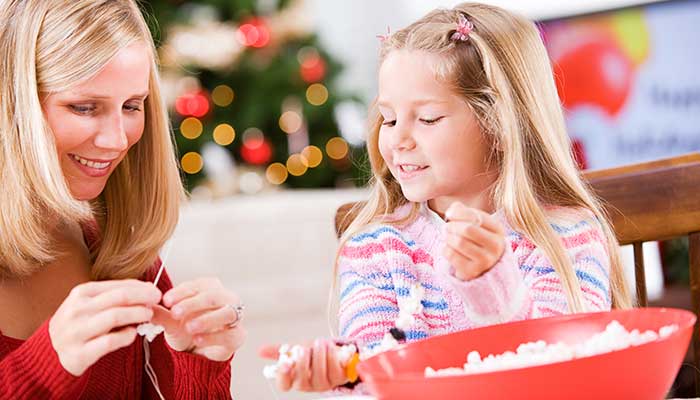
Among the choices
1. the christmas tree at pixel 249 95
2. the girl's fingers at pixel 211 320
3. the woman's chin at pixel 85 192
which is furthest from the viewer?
the christmas tree at pixel 249 95

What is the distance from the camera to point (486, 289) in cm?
109

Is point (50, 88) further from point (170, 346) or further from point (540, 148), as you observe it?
point (540, 148)

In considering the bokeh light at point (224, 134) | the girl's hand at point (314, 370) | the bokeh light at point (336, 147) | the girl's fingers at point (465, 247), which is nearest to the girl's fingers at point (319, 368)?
the girl's hand at point (314, 370)

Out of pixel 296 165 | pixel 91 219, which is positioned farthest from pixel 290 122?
pixel 91 219

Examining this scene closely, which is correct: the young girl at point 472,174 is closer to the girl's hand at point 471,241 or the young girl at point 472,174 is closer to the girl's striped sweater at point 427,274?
the girl's striped sweater at point 427,274

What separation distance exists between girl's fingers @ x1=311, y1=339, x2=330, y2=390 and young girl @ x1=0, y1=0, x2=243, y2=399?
7.6 inches

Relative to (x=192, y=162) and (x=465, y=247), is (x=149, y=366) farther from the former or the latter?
(x=192, y=162)

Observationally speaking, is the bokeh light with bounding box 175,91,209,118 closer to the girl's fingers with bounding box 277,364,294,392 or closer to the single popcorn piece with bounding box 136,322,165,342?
the single popcorn piece with bounding box 136,322,165,342

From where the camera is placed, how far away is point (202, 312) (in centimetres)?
108

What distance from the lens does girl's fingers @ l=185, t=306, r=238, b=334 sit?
1084 millimetres

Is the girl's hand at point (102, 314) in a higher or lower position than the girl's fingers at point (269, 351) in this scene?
higher

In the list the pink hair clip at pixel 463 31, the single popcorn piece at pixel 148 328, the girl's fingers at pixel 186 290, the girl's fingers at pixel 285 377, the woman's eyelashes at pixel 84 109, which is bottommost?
the girl's fingers at pixel 285 377

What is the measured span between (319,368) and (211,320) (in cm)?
22

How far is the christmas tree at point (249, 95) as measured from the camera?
4328 mm
